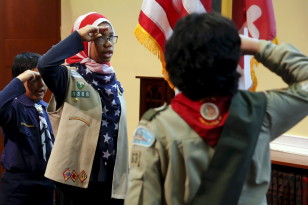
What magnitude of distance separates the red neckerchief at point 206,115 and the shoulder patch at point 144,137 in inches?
3.5

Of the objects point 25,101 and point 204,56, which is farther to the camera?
Answer: point 25,101

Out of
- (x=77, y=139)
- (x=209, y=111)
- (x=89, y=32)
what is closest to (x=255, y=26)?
(x=89, y=32)

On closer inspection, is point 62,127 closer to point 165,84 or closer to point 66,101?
point 66,101

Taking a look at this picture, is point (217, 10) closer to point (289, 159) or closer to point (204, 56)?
point (289, 159)

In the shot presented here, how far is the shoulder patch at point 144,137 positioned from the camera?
1.03 metres

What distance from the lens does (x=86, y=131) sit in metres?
1.94

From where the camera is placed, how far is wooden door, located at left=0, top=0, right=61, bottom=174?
444 cm

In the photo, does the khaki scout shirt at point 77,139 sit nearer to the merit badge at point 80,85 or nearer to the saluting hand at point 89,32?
the merit badge at point 80,85

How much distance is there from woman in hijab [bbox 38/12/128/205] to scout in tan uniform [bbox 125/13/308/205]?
2.97ft

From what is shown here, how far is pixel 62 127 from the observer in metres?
1.94

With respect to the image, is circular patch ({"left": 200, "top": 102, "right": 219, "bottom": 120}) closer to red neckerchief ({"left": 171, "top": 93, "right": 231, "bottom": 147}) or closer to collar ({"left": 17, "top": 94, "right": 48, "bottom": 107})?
red neckerchief ({"left": 171, "top": 93, "right": 231, "bottom": 147})

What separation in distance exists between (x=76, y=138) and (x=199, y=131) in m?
1.02

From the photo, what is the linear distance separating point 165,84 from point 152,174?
2310mm

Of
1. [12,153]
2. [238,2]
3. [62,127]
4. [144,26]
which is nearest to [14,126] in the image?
[12,153]
